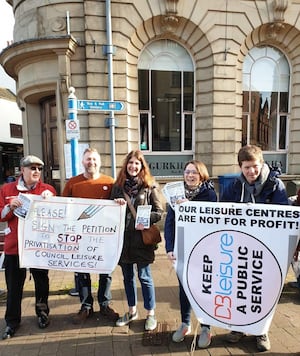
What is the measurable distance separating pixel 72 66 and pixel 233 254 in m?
6.07

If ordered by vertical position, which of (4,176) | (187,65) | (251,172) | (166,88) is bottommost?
(4,176)

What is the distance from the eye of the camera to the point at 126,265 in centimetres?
288

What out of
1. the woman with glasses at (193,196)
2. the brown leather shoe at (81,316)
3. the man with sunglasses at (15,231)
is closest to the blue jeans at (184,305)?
the woman with glasses at (193,196)

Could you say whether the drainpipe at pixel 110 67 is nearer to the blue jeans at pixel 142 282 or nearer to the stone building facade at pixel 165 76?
the stone building facade at pixel 165 76

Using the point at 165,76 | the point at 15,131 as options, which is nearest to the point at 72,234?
the point at 165,76

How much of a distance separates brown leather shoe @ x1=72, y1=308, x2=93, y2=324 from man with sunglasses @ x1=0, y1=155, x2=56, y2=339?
0.30 meters

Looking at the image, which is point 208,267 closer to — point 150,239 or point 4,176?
point 150,239

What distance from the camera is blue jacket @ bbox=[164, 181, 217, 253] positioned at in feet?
8.54

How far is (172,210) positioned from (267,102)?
6949 mm

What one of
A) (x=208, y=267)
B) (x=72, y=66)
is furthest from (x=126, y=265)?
(x=72, y=66)

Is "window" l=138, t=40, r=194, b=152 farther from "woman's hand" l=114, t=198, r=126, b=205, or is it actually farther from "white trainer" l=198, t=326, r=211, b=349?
"white trainer" l=198, t=326, r=211, b=349

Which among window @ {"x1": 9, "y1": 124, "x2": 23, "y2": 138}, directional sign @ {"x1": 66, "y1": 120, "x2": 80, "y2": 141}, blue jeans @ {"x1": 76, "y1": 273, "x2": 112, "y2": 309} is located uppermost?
window @ {"x1": 9, "y1": 124, "x2": 23, "y2": 138}

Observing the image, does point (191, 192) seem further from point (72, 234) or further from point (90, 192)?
point (72, 234)

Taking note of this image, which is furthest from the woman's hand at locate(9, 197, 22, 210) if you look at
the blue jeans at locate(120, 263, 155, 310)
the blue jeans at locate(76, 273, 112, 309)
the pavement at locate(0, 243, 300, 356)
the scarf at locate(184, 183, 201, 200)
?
the scarf at locate(184, 183, 201, 200)
